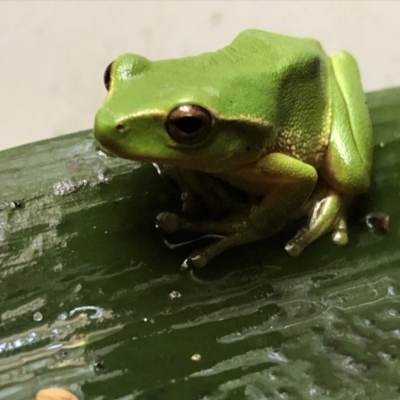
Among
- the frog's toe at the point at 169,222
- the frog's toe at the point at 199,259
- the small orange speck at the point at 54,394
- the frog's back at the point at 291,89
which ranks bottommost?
the small orange speck at the point at 54,394

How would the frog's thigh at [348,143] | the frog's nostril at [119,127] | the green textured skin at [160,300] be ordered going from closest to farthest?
the frog's nostril at [119,127]
the green textured skin at [160,300]
the frog's thigh at [348,143]

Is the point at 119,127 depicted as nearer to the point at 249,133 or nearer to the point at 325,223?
the point at 249,133

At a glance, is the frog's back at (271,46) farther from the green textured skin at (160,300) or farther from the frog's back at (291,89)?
the green textured skin at (160,300)

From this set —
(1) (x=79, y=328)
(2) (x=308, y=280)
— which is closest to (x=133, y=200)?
(1) (x=79, y=328)

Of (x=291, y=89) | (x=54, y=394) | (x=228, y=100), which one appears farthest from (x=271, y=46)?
(x=54, y=394)

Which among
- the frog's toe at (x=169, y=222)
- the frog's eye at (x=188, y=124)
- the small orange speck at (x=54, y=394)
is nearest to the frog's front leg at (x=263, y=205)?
the frog's toe at (x=169, y=222)

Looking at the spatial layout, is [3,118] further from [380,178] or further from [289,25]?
[380,178]
